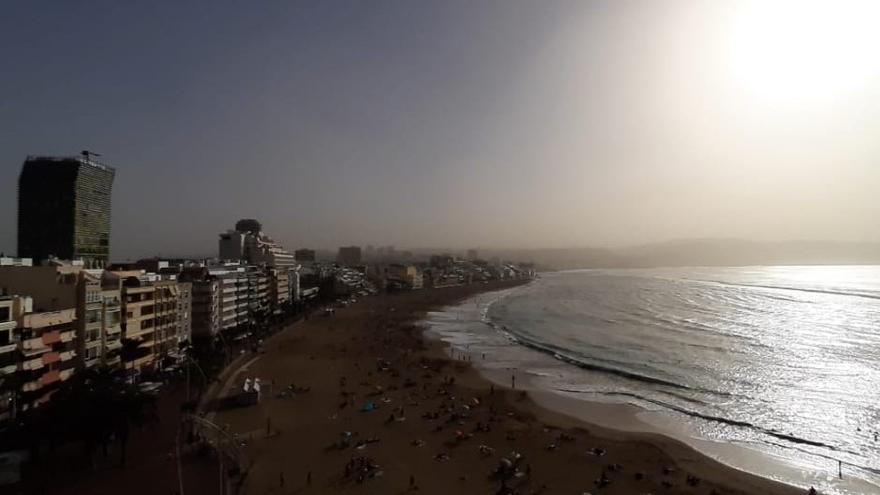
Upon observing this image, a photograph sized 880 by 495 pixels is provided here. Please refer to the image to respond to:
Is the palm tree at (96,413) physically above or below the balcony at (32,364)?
below

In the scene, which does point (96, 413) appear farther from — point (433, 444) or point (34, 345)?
point (433, 444)

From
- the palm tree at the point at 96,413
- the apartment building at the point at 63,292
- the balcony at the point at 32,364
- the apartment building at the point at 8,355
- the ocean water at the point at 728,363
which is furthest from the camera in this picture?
the apartment building at the point at 63,292

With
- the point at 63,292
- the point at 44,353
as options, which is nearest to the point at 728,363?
the point at 44,353

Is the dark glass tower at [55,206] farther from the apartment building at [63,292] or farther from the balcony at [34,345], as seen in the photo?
the balcony at [34,345]

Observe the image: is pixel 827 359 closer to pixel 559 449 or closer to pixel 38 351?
pixel 559 449

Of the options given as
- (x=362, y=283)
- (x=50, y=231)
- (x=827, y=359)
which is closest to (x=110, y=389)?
(x=827, y=359)

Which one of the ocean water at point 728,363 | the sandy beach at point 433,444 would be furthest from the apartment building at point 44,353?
the ocean water at point 728,363
